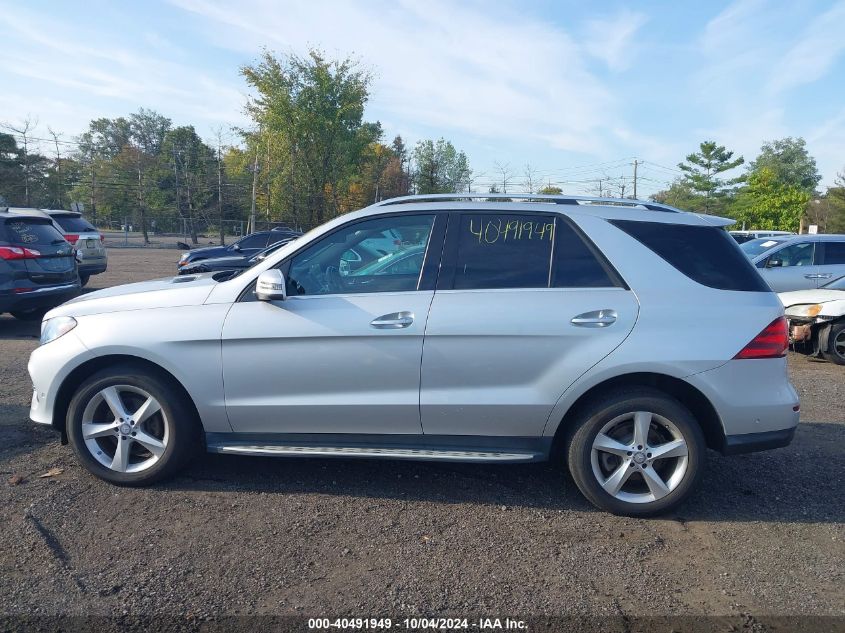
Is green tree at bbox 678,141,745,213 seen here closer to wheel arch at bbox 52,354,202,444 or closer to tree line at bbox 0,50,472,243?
tree line at bbox 0,50,472,243

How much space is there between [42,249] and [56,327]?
6150 mm

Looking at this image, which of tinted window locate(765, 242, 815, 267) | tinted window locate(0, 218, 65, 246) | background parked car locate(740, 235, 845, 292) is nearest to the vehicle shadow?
tinted window locate(0, 218, 65, 246)

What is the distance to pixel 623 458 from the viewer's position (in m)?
3.96

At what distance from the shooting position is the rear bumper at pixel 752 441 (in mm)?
3928

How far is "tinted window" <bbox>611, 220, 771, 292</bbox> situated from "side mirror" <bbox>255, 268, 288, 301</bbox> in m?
2.06

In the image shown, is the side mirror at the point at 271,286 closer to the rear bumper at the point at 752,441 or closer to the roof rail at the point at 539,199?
the roof rail at the point at 539,199

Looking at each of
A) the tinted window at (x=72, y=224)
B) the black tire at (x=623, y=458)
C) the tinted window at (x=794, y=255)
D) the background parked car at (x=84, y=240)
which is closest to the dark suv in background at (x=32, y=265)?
the background parked car at (x=84, y=240)

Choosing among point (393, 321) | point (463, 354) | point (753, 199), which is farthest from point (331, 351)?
point (753, 199)

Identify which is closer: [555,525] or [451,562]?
[451,562]

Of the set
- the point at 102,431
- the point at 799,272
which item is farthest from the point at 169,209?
the point at 102,431

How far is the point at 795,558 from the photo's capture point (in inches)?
140

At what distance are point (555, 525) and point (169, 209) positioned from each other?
57.6 m

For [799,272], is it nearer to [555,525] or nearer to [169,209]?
[555,525]

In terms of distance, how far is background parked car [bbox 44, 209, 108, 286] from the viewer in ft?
47.8
